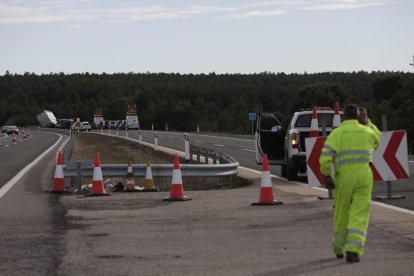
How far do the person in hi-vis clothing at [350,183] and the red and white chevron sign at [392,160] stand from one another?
4757 mm

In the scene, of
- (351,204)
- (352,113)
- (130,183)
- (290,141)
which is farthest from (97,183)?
(351,204)

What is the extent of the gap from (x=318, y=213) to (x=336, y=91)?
344 ft

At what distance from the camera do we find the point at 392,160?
11.1 meters

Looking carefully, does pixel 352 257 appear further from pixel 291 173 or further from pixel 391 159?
pixel 291 173

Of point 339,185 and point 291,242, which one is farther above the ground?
point 339,185

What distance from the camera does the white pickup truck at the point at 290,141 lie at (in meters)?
14.1

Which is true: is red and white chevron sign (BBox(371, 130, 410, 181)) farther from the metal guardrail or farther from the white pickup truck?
the metal guardrail

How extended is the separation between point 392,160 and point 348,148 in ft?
16.9

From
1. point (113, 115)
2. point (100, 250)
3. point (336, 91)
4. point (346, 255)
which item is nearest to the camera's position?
point (346, 255)

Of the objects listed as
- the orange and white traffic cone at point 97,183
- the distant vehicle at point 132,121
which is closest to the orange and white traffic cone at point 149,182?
the orange and white traffic cone at point 97,183

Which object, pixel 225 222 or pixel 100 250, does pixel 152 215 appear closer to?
pixel 225 222

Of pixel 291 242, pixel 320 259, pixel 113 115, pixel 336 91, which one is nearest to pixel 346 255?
pixel 320 259

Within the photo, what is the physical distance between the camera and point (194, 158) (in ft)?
77.3

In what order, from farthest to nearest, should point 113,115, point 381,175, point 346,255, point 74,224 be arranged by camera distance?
point 113,115 → point 381,175 → point 74,224 → point 346,255
